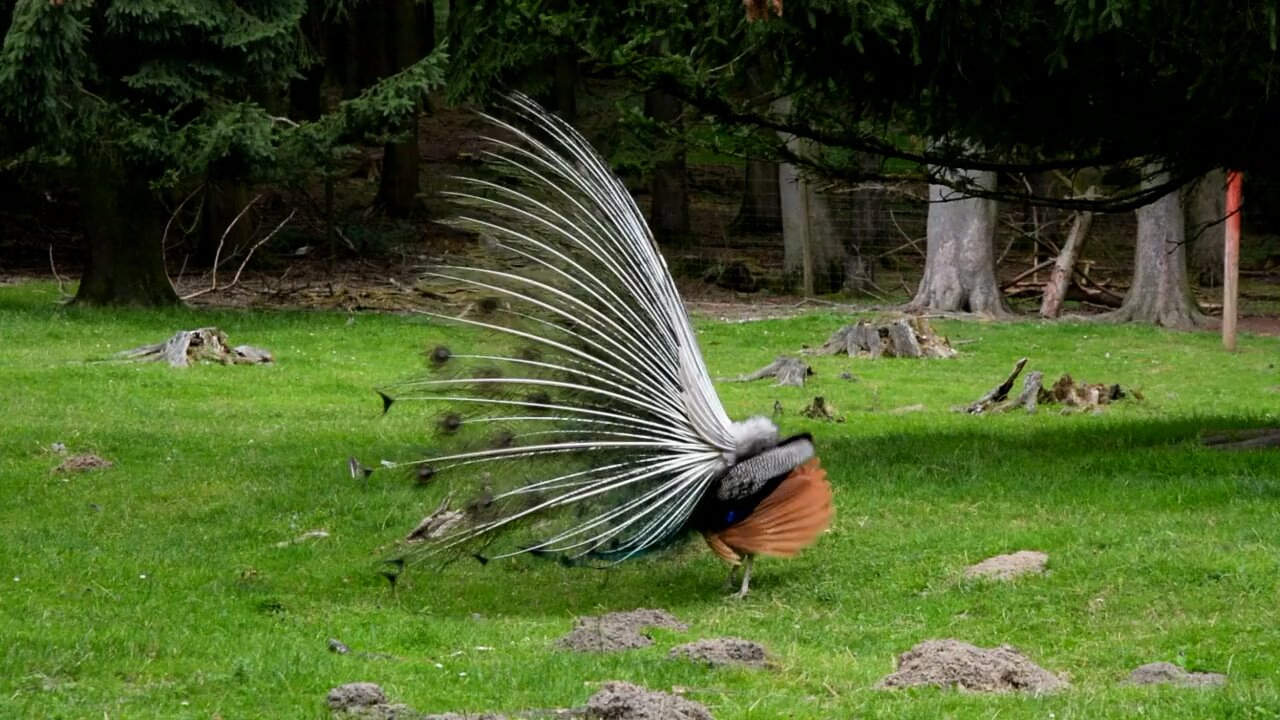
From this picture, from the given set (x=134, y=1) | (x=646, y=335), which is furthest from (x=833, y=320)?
(x=646, y=335)

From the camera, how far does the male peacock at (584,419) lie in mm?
7836

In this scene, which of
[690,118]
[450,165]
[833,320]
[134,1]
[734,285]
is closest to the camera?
[690,118]

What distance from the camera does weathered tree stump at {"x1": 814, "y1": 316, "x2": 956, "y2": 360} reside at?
1919cm

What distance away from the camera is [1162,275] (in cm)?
2317

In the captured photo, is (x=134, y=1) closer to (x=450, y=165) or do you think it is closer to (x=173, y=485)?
(x=173, y=485)

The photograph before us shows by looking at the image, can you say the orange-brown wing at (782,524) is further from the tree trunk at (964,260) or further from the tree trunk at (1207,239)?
the tree trunk at (1207,239)

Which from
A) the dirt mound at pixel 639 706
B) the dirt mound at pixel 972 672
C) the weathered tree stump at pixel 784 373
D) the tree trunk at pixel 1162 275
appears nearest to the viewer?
the dirt mound at pixel 639 706

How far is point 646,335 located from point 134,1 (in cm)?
1364

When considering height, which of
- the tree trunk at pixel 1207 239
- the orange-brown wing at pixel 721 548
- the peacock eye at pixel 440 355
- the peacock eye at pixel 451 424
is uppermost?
the peacock eye at pixel 440 355

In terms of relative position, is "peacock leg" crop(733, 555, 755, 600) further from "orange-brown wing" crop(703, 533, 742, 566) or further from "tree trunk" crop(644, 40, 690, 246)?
"tree trunk" crop(644, 40, 690, 246)

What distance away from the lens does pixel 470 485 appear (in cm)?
789

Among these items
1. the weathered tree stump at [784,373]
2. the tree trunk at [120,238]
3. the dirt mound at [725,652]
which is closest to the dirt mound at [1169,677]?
the dirt mound at [725,652]

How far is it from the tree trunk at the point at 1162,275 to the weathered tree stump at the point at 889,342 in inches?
193

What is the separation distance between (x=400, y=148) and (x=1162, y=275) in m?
14.6
